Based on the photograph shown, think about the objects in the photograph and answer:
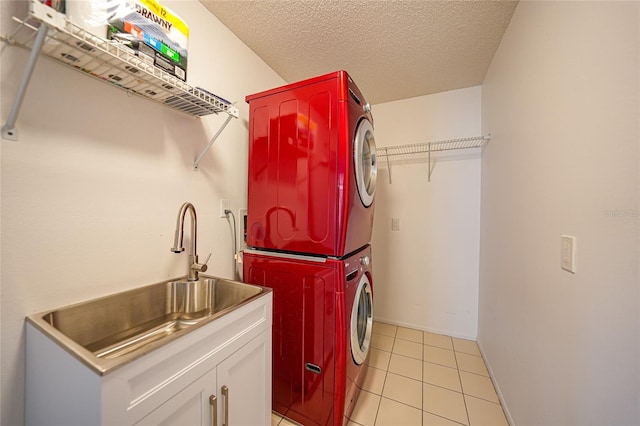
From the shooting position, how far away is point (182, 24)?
104cm

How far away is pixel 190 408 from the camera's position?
77cm

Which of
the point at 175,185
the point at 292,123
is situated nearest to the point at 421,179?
the point at 292,123

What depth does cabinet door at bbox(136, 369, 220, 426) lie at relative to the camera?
2.19 feet

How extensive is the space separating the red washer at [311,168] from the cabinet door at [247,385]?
55 cm

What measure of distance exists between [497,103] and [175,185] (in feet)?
7.94

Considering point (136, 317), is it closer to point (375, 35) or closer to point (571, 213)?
point (571, 213)

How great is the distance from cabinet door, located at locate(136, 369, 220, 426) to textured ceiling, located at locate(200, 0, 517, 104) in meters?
2.01

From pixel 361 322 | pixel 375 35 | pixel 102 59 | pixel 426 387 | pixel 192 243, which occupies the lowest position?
pixel 426 387

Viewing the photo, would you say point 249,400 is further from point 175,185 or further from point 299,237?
point 175,185

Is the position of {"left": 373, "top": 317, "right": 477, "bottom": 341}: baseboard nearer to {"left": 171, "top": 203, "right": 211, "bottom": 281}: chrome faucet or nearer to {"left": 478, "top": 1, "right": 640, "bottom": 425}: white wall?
{"left": 478, "top": 1, "right": 640, "bottom": 425}: white wall

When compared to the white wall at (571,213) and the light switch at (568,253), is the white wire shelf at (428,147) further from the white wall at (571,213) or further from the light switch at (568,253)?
the light switch at (568,253)

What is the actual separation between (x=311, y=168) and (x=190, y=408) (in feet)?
3.68

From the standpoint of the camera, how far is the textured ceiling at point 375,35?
1411 mm

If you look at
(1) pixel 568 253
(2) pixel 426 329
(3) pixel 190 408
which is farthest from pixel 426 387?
(3) pixel 190 408
